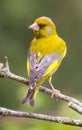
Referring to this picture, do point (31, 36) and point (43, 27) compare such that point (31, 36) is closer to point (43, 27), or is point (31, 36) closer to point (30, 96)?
point (43, 27)

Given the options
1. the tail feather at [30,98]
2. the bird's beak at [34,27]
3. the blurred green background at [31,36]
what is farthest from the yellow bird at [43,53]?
the blurred green background at [31,36]

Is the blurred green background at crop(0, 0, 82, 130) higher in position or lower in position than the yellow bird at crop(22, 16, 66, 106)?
lower

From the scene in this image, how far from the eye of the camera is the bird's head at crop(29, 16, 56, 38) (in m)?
4.69

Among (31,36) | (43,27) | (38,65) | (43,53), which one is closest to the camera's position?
(38,65)

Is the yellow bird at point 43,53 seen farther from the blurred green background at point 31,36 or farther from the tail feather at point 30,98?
the blurred green background at point 31,36

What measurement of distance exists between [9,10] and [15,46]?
67 cm

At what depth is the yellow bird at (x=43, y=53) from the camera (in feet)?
14.6

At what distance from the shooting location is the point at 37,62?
469 centimetres

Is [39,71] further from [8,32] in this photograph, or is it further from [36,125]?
[8,32]

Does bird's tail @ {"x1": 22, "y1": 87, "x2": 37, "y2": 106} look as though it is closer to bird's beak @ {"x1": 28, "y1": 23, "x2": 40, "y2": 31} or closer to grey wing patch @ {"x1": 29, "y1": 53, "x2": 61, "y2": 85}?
grey wing patch @ {"x1": 29, "y1": 53, "x2": 61, "y2": 85}

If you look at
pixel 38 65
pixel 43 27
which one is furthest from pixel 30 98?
pixel 43 27

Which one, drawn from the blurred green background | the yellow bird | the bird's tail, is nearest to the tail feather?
the bird's tail

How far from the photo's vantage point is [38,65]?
4617 millimetres

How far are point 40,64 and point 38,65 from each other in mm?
42
